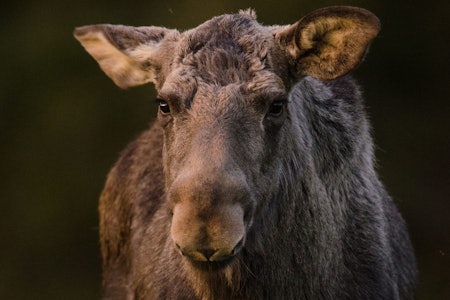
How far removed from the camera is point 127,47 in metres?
8.24

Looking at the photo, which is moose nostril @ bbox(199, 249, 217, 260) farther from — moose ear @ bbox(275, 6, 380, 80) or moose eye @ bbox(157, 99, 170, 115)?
moose ear @ bbox(275, 6, 380, 80)

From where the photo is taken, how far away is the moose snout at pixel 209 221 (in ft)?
22.1

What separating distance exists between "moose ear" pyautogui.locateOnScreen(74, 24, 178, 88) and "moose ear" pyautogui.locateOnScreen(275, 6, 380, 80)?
3.02ft

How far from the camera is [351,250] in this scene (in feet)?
26.8

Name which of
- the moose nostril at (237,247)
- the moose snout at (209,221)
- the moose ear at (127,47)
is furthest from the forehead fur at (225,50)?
the moose nostril at (237,247)

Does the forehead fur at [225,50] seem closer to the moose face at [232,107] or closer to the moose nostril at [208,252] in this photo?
the moose face at [232,107]

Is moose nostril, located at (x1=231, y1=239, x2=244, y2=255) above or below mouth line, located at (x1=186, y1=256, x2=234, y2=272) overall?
above

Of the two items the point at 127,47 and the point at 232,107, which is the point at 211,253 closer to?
the point at 232,107

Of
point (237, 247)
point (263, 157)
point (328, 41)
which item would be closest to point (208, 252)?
point (237, 247)

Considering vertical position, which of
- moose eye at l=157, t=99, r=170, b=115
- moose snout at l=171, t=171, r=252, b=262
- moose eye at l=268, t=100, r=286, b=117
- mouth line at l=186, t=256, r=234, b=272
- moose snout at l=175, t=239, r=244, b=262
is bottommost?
mouth line at l=186, t=256, r=234, b=272

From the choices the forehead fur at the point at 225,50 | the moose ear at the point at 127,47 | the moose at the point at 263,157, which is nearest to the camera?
the moose at the point at 263,157

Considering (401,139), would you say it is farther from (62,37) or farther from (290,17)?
(62,37)

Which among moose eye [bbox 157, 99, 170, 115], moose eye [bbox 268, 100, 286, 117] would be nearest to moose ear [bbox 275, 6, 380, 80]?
moose eye [bbox 268, 100, 286, 117]

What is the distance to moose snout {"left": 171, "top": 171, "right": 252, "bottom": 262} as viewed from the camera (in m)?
6.75
